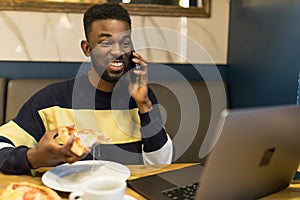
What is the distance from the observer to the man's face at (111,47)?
4.51ft

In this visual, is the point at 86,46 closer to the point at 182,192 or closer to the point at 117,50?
the point at 117,50

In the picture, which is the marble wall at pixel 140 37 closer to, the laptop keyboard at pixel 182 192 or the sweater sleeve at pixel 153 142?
the sweater sleeve at pixel 153 142

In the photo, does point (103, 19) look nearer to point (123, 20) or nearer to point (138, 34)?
point (123, 20)

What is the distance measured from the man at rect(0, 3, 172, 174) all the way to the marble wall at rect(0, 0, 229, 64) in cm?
67

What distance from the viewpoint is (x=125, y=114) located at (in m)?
1.43

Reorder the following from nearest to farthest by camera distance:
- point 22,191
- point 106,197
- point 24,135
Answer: point 106,197
point 22,191
point 24,135

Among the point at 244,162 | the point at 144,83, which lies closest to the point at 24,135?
the point at 144,83

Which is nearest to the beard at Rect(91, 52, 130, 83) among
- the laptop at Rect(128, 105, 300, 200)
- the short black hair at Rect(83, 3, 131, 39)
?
the short black hair at Rect(83, 3, 131, 39)

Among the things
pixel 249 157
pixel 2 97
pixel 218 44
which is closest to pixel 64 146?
pixel 249 157

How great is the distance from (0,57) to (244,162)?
1.63m

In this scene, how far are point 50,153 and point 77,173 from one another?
0.11 m

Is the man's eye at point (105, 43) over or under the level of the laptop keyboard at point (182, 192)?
over

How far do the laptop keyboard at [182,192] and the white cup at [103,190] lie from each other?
0.70 ft

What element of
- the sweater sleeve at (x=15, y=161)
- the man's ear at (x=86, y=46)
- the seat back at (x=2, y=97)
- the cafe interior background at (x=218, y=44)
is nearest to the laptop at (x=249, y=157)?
the sweater sleeve at (x=15, y=161)
